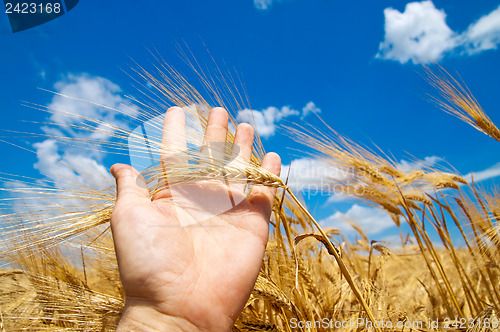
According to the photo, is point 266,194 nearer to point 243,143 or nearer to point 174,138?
point 243,143

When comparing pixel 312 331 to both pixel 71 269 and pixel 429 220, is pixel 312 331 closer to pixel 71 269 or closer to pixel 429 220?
pixel 429 220

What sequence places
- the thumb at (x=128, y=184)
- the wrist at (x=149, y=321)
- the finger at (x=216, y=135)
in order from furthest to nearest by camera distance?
the finger at (x=216, y=135) < the thumb at (x=128, y=184) < the wrist at (x=149, y=321)

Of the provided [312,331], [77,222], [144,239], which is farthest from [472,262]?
[77,222]

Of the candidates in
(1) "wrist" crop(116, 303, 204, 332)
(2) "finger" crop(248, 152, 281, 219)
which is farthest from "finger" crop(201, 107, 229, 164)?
(1) "wrist" crop(116, 303, 204, 332)

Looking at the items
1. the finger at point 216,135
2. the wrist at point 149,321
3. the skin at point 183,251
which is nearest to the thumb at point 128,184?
the skin at point 183,251

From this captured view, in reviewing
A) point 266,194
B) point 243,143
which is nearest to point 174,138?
point 243,143

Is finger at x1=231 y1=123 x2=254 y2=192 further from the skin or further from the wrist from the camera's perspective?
the wrist

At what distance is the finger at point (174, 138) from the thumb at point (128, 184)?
137 mm

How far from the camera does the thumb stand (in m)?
1.35

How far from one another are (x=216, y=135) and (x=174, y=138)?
0.22 metres

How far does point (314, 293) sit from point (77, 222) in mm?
1221

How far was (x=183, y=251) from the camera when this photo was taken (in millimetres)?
1280

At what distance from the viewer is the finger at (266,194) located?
1510 millimetres

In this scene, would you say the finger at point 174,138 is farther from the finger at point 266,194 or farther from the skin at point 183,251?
the finger at point 266,194
